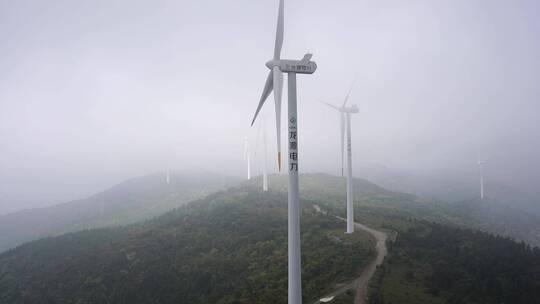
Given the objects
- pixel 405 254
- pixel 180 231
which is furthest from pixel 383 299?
pixel 180 231

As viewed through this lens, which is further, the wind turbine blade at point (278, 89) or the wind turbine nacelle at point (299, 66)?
the wind turbine blade at point (278, 89)

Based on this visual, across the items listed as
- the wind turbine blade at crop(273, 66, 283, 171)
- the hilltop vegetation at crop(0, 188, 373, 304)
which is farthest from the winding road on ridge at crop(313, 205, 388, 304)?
the wind turbine blade at crop(273, 66, 283, 171)

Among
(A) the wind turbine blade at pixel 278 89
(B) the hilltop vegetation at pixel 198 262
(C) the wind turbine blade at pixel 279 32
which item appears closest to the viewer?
(A) the wind turbine blade at pixel 278 89

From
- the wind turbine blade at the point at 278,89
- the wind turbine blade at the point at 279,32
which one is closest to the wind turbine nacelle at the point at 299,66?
the wind turbine blade at the point at 278,89

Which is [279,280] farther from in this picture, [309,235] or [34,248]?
[34,248]

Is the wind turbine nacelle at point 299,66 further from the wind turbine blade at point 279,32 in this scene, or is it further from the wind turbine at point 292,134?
the wind turbine blade at point 279,32

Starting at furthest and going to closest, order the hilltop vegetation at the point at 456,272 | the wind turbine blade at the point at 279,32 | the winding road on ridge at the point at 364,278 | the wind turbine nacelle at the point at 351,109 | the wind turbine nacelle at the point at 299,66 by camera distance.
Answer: the wind turbine nacelle at the point at 351,109, the winding road on ridge at the point at 364,278, the hilltop vegetation at the point at 456,272, the wind turbine blade at the point at 279,32, the wind turbine nacelle at the point at 299,66
